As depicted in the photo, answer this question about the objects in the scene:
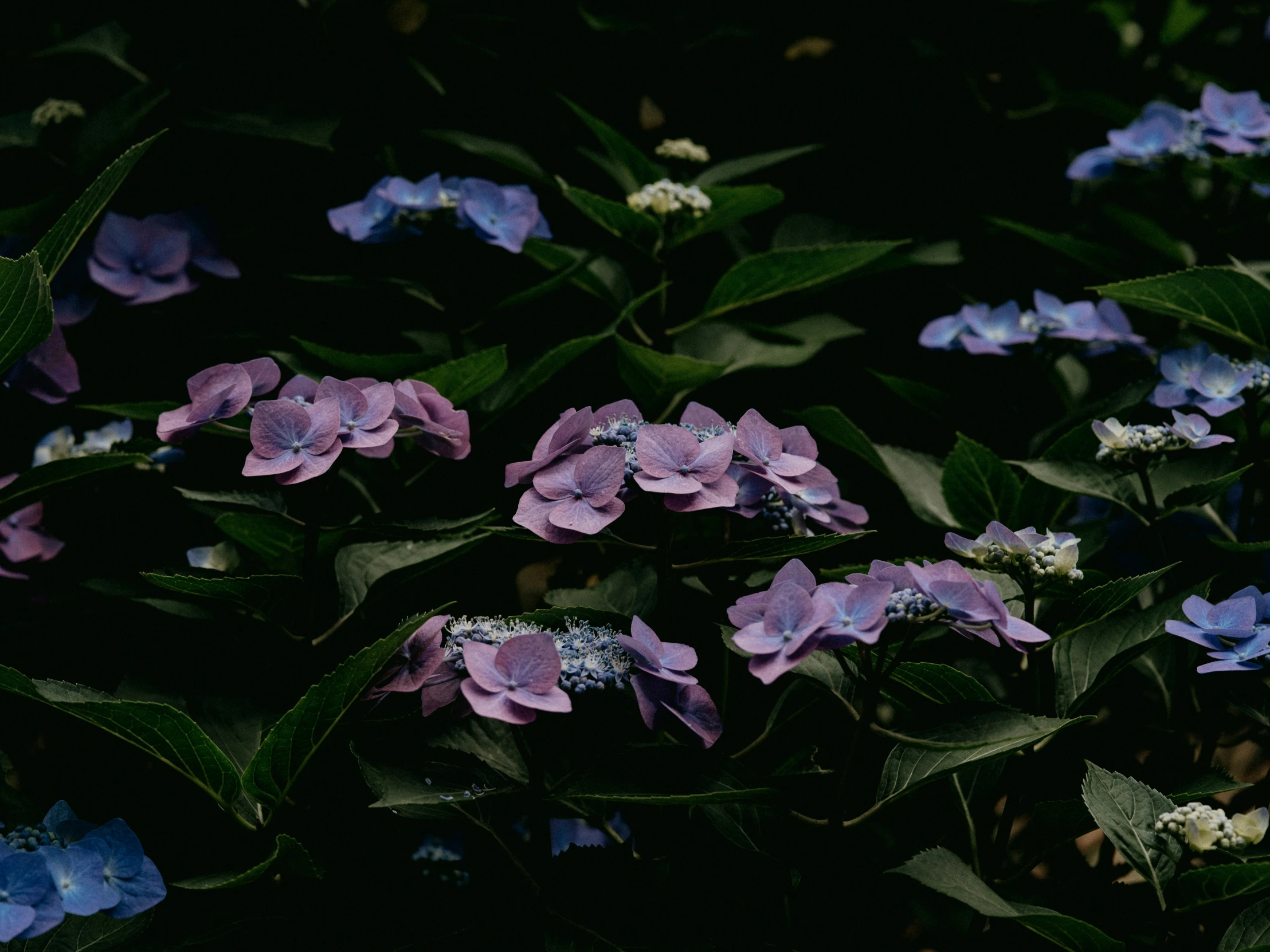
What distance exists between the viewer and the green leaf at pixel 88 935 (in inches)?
40.1

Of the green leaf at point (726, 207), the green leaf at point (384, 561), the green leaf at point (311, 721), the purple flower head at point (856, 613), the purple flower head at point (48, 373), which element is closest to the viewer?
the purple flower head at point (856, 613)

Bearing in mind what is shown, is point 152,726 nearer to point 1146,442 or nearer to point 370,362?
point 370,362

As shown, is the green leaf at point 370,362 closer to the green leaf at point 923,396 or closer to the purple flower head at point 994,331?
the green leaf at point 923,396

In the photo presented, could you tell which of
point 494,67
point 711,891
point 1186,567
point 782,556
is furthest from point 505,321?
point 1186,567

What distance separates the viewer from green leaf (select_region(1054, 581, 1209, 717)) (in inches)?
43.7

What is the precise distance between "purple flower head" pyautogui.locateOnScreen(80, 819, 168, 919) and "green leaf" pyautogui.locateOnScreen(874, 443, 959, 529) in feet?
3.34

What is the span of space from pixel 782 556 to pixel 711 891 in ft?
1.20

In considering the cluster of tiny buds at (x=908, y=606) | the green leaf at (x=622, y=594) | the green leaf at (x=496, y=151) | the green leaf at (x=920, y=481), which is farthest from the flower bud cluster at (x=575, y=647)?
the green leaf at (x=496, y=151)

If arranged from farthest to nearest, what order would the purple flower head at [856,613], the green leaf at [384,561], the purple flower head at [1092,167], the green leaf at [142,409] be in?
the purple flower head at [1092,167]
the green leaf at [142,409]
the green leaf at [384,561]
the purple flower head at [856,613]

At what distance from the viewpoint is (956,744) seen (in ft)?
2.91

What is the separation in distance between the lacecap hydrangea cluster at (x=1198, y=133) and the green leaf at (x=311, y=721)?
1.46m

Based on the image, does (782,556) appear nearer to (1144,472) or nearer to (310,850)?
(1144,472)

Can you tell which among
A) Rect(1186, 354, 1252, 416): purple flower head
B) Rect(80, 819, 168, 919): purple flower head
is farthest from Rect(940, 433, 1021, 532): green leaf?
Rect(80, 819, 168, 919): purple flower head

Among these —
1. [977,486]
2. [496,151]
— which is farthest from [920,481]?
[496,151]
